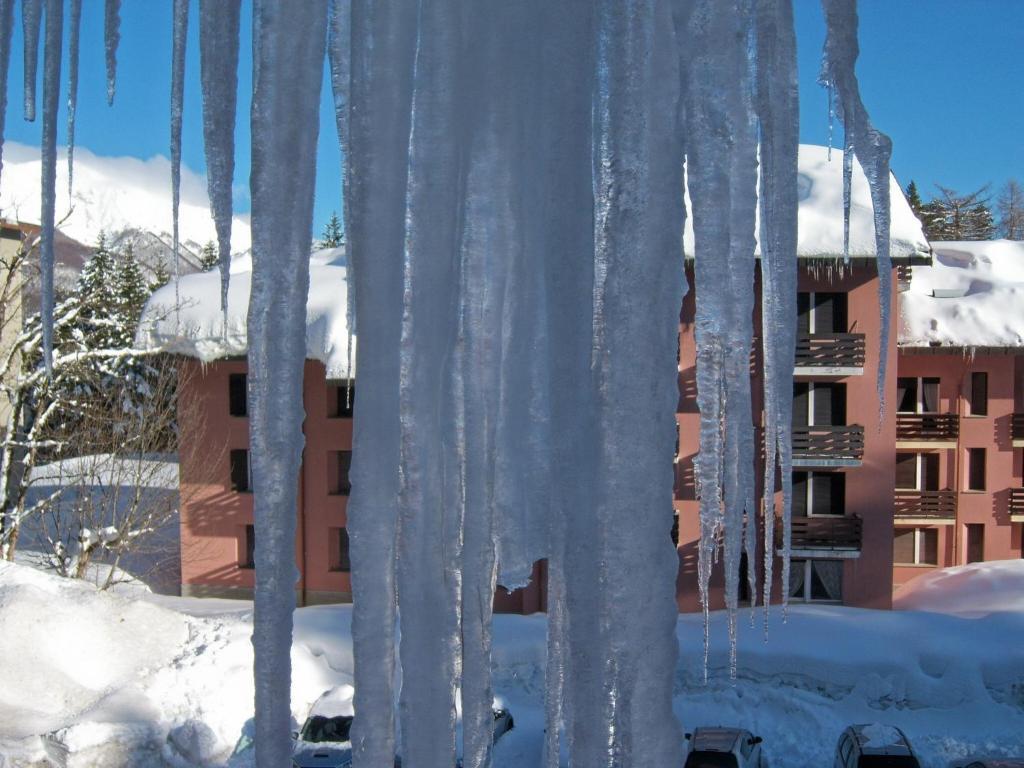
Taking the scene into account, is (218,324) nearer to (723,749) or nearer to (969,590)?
(723,749)

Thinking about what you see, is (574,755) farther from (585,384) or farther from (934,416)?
(934,416)

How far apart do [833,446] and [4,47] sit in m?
15.2

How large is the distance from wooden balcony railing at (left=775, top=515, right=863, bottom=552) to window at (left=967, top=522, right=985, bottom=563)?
4971 mm

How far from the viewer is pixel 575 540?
1329mm

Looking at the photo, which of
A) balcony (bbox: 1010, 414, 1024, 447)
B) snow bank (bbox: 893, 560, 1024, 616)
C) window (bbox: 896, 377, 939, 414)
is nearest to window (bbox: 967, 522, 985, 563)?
snow bank (bbox: 893, 560, 1024, 616)

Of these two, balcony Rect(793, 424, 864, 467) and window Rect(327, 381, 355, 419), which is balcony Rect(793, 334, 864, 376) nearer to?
balcony Rect(793, 424, 864, 467)

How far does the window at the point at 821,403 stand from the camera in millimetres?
16141

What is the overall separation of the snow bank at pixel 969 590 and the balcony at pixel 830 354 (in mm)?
4323

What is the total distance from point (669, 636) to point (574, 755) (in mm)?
234

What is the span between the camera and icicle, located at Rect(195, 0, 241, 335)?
5.29ft

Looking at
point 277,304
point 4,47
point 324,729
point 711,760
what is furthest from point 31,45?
point 711,760

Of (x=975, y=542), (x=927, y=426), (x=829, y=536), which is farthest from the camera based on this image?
(x=975, y=542)

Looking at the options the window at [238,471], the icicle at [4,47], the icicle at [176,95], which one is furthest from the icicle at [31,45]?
the window at [238,471]

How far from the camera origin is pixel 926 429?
61.8 feet
